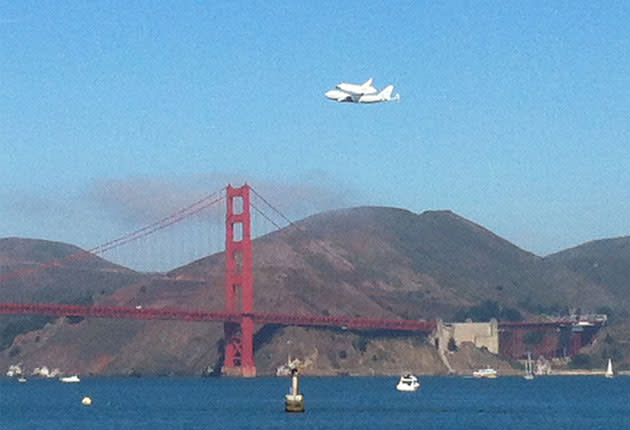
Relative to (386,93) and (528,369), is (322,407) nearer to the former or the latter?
(386,93)

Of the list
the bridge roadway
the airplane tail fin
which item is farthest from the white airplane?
the bridge roadway

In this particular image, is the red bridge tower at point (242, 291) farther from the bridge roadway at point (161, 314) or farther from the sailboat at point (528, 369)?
the sailboat at point (528, 369)

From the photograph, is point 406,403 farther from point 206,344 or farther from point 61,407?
point 206,344


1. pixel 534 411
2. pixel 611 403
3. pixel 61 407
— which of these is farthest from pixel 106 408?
pixel 611 403

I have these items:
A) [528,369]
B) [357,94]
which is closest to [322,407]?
[357,94]

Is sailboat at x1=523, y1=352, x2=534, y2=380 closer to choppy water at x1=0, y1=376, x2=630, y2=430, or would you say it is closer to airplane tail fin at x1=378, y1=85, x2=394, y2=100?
choppy water at x1=0, y1=376, x2=630, y2=430

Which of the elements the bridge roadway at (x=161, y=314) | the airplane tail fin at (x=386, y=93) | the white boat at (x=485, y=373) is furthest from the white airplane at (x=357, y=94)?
the white boat at (x=485, y=373)
